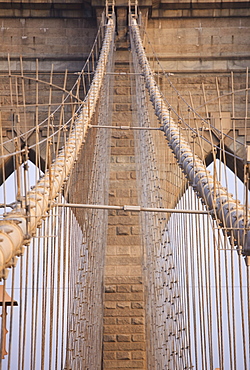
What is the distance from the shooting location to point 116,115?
11.7m

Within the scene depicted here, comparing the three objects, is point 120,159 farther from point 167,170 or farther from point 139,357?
point 139,357

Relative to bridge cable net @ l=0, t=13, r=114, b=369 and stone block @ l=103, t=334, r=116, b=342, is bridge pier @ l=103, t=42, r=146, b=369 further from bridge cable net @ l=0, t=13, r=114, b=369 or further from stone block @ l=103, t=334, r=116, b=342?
bridge cable net @ l=0, t=13, r=114, b=369

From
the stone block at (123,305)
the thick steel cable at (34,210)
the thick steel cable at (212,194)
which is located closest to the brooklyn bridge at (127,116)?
the stone block at (123,305)

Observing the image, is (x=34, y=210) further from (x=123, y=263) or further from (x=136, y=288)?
(x=123, y=263)

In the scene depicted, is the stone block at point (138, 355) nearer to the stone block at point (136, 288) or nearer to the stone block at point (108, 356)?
the stone block at point (108, 356)

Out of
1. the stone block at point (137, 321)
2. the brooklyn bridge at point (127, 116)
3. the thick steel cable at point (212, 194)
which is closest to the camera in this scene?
the thick steel cable at point (212, 194)

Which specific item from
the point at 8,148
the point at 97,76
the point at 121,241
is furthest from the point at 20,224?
the point at 8,148

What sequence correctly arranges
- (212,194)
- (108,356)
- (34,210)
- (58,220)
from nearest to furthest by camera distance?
(34,210) < (212,194) < (58,220) < (108,356)

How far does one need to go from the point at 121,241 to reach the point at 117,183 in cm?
87

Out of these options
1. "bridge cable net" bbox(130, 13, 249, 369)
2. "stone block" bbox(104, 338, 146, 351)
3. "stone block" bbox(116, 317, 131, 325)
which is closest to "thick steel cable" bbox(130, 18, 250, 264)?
"bridge cable net" bbox(130, 13, 249, 369)

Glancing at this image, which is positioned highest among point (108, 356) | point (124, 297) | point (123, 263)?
point (123, 263)

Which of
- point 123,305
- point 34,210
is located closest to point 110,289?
point 123,305

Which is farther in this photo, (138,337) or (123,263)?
(123,263)

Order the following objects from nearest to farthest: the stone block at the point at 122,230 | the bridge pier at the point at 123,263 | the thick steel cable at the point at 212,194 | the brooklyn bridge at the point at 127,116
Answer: the thick steel cable at the point at 212,194 → the brooklyn bridge at the point at 127,116 → the bridge pier at the point at 123,263 → the stone block at the point at 122,230
